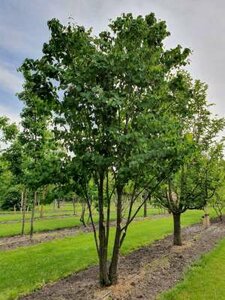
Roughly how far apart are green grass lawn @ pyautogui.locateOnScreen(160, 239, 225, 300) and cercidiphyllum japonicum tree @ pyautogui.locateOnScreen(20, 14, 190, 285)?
2.68 m

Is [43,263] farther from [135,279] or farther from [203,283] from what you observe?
[203,283]

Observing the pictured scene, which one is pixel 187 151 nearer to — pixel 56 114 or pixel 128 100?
pixel 128 100

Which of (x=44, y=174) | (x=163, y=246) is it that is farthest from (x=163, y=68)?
(x=163, y=246)

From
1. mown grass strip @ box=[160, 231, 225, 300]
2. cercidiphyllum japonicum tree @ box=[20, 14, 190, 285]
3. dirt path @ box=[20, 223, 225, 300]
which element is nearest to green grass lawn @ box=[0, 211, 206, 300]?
dirt path @ box=[20, 223, 225, 300]

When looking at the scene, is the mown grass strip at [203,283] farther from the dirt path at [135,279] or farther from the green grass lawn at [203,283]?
the dirt path at [135,279]

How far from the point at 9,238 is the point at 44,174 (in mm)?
20117

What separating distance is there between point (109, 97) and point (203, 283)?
840cm

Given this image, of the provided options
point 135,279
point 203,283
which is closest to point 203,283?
point 203,283

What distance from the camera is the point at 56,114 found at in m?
12.7

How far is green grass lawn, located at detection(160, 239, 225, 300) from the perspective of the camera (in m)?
11.9

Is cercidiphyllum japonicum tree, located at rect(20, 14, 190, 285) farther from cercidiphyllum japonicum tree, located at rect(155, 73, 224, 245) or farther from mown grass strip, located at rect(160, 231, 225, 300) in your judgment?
cercidiphyllum japonicum tree, located at rect(155, 73, 224, 245)

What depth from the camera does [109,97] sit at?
1141cm

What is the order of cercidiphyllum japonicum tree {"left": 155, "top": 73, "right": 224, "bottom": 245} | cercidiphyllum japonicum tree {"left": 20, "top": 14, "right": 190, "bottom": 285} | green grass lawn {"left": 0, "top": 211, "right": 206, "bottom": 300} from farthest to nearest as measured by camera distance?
cercidiphyllum japonicum tree {"left": 155, "top": 73, "right": 224, "bottom": 245}, green grass lawn {"left": 0, "top": 211, "right": 206, "bottom": 300}, cercidiphyllum japonicum tree {"left": 20, "top": 14, "right": 190, "bottom": 285}

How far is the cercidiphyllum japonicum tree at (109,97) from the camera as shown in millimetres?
11648
